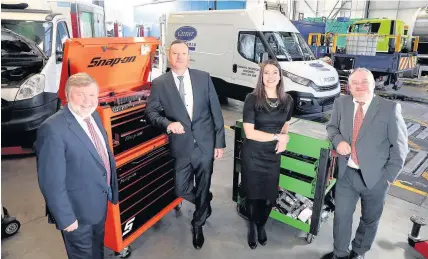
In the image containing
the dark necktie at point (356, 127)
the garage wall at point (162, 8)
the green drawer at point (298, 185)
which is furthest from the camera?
the garage wall at point (162, 8)

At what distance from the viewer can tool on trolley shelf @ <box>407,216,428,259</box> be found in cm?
260

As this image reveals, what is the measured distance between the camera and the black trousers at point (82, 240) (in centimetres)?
193

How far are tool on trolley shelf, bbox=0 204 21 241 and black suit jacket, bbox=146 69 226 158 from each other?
1725 mm

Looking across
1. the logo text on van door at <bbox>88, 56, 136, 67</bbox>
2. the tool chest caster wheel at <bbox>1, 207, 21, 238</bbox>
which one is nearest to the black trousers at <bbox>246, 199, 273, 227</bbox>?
the logo text on van door at <bbox>88, 56, 136, 67</bbox>

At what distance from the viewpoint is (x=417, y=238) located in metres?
2.84

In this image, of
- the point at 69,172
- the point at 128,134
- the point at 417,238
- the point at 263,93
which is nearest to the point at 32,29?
→ the point at 128,134

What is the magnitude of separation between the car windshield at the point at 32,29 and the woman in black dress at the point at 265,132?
4.40 meters

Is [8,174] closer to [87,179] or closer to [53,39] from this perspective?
[53,39]

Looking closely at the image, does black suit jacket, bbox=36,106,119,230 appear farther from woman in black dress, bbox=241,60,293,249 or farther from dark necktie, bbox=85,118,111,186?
woman in black dress, bbox=241,60,293,249

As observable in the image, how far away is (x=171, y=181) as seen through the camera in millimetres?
3125

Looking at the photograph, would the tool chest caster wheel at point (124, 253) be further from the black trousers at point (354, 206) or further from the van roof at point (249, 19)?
the van roof at point (249, 19)

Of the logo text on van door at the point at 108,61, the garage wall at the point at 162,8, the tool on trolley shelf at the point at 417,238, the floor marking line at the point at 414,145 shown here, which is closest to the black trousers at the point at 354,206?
the tool on trolley shelf at the point at 417,238

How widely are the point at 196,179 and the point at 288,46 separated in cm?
534

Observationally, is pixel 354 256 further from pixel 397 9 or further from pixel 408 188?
pixel 397 9
